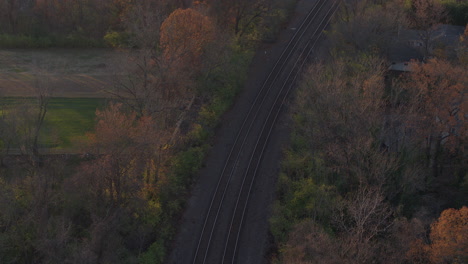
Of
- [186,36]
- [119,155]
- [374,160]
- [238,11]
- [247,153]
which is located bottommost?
[247,153]

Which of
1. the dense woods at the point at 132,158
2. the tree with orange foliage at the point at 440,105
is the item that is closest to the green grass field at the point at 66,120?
the dense woods at the point at 132,158

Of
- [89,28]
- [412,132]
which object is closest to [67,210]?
[412,132]

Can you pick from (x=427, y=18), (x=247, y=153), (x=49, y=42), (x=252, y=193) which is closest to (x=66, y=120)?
(x=247, y=153)

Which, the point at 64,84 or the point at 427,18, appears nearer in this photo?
the point at 427,18

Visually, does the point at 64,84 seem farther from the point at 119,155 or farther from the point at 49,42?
the point at 119,155

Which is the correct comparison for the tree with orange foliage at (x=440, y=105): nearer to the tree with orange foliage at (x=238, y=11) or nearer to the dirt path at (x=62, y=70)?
the tree with orange foliage at (x=238, y=11)

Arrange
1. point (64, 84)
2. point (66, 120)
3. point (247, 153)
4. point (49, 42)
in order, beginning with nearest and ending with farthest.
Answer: point (247, 153)
point (66, 120)
point (64, 84)
point (49, 42)

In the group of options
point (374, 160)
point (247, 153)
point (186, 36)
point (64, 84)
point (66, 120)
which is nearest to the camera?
point (374, 160)

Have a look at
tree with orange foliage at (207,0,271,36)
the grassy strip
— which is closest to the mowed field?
the grassy strip
